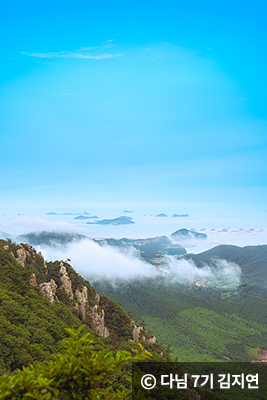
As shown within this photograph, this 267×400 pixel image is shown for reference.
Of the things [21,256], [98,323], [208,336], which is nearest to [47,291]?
[21,256]

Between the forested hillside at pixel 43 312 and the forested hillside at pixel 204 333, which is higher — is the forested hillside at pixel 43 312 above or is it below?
above

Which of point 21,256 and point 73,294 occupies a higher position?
point 21,256

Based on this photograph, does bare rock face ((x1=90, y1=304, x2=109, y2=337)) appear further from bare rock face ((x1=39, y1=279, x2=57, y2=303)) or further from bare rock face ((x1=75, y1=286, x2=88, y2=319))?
bare rock face ((x1=39, y1=279, x2=57, y2=303))

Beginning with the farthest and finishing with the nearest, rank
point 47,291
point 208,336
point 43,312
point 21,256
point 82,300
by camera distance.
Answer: point 208,336
point 82,300
point 21,256
point 47,291
point 43,312

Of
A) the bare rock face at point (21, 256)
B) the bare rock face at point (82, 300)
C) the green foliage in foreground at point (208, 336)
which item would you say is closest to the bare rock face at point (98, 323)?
the bare rock face at point (82, 300)

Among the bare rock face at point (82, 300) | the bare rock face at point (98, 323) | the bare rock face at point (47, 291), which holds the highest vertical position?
the bare rock face at point (47, 291)

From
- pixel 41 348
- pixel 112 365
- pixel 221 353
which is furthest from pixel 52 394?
pixel 221 353

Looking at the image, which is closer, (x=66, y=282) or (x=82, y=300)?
(x=82, y=300)

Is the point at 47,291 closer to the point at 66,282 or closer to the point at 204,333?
the point at 66,282

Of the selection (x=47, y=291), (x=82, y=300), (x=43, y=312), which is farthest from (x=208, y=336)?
(x=43, y=312)

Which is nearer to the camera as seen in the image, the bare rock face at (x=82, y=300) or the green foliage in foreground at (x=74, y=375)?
Answer: the green foliage in foreground at (x=74, y=375)

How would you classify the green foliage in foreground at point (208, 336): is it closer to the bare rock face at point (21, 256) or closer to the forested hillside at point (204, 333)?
the forested hillside at point (204, 333)

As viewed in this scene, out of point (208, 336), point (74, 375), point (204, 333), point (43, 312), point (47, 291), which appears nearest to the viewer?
point (74, 375)

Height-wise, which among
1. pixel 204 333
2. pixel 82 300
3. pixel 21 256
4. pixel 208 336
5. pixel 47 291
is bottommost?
pixel 208 336
